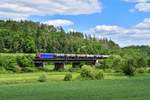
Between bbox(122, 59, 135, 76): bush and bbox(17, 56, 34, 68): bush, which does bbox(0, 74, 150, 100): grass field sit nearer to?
bbox(122, 59, 135, 76): bush

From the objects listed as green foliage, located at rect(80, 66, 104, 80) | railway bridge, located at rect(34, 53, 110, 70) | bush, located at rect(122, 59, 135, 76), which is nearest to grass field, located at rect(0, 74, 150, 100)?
green foliage, located at rect(80, 66, 104, 80)

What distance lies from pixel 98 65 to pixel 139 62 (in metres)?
22.4

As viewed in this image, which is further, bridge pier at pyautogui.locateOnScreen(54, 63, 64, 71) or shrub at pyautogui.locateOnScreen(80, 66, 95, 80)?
bridge pier at pyautogui.locateOnScreen(54, 63, 64, 71)

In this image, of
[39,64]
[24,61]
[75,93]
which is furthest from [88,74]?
[75,93]

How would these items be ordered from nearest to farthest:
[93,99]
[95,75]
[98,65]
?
1. [93,99]
2. [95,75]
3. [98,65]

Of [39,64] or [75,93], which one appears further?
[39,64]

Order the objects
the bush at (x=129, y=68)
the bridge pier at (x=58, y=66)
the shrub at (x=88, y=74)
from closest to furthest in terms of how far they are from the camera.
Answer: the shrub at (x=88, y=74), the bush at (x=129, y=68), the bridge pier at (x=58, y=66)

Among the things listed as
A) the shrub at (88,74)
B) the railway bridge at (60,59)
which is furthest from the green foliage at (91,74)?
the railway bridge at (60,59)

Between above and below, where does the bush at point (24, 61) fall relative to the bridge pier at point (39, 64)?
above

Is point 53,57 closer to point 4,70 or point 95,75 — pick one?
point 4,70

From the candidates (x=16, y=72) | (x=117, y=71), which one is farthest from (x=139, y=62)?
(x=16, y=72)

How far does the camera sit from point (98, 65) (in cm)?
17550

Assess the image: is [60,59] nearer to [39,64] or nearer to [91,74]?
[39,64]

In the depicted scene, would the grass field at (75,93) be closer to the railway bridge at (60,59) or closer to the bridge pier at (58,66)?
the bridge pier at (58,66)
